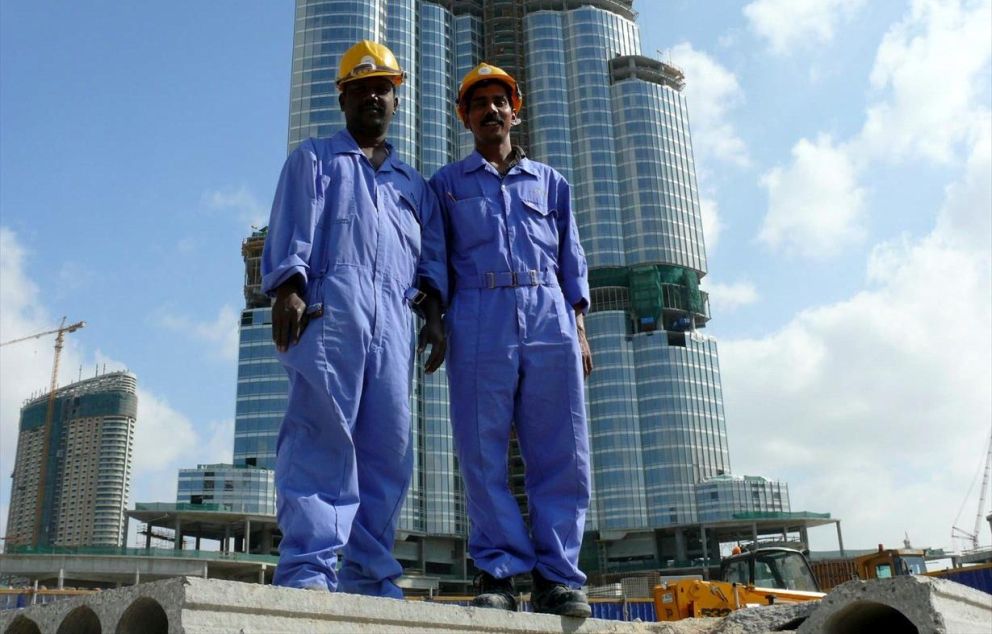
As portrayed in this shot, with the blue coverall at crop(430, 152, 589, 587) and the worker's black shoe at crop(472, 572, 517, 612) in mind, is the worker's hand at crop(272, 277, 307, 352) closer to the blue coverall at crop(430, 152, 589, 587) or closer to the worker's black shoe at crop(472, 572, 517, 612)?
the blue coverall at crop(430, 152, 589, 587)

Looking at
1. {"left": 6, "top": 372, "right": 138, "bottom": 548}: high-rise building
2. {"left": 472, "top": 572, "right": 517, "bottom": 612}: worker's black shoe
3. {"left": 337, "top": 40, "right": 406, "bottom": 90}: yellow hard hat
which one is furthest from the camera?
{"left": 6, "top": 372, "right": 138, "bottom": 548}: high-rise building

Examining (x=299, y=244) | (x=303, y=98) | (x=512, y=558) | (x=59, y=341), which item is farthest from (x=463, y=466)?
(x=59, y=341)

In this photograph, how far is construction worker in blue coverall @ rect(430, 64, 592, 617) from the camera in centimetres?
397

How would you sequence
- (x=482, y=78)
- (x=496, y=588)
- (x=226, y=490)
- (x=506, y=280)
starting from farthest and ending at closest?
(x=226, y=490) → (x=482, y=78) → (x=506, y=280) → (x=496, y=588)

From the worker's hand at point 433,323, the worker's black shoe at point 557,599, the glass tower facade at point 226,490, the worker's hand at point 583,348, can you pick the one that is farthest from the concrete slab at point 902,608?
the glass tower facade at point 226,490

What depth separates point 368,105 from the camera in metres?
4.45

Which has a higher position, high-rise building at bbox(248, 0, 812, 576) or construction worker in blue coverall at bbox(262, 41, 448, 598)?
high-rise building at bbox(248, 0, 812, 576)

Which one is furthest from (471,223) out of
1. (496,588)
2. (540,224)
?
(496,588)

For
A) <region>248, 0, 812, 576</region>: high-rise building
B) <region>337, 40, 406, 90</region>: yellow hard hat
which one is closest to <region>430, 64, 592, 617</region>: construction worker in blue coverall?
<region>337, 40, 406, 90</region>: yellow hard hat

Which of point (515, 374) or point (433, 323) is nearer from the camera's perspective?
point (515, 374)

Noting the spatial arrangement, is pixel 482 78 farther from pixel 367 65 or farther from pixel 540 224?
pixel 540 224

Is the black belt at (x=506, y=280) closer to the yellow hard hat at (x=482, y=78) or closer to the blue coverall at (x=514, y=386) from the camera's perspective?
the blue coverall at (x=514, y=386)

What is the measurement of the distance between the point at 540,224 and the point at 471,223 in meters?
0.34

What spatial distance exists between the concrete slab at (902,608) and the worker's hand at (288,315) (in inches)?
82.3
